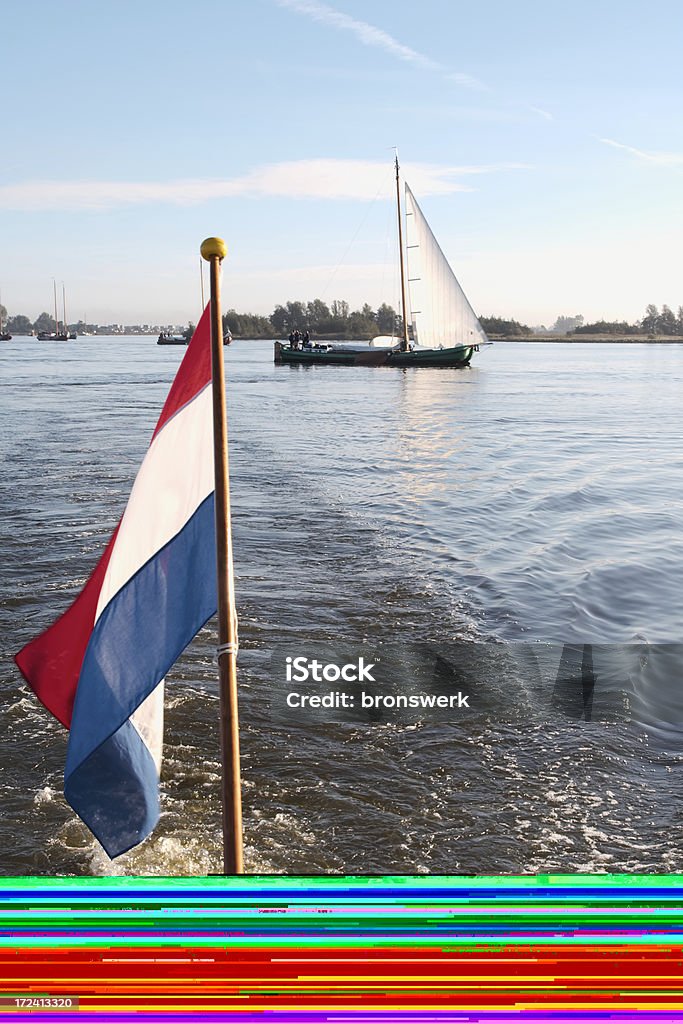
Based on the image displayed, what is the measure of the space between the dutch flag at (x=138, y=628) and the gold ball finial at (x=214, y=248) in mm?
233

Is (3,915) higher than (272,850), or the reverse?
(3,915)

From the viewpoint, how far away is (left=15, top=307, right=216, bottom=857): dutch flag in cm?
306

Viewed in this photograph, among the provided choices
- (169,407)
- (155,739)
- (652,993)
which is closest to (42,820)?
(155,739)

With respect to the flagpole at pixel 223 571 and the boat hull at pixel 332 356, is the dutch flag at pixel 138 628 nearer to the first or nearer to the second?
the flagpole at pixel 223 571

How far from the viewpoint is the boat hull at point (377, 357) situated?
62.0m

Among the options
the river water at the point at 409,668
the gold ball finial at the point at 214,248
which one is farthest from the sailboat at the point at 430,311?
the gold ball finial at the point at 214,248

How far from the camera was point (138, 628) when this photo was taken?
124 inches

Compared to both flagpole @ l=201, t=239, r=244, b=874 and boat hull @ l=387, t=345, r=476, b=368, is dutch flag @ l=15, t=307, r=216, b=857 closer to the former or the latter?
flagpole @ l=201, t=239, r=244, b=874

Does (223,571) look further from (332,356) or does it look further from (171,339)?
(171,339)

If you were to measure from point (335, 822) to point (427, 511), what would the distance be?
35.5ft

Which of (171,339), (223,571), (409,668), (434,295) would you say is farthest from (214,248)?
(171,339)

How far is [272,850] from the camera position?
18.5 feet

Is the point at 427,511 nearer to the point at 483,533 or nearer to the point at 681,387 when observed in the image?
the point at 483,533

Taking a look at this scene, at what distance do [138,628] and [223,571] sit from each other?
330 millimetres
